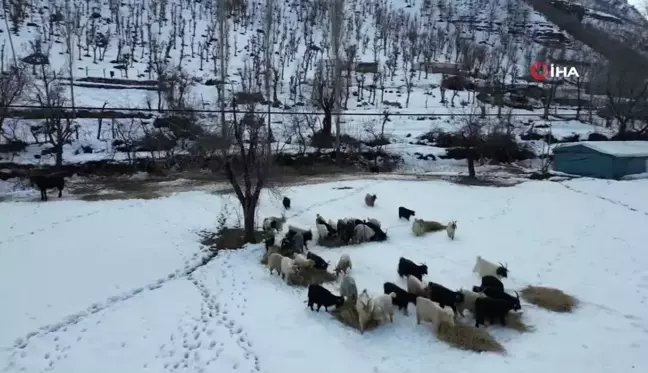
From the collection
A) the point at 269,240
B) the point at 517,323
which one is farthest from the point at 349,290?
the point at 269,240

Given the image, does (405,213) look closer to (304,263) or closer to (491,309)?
(304,263)

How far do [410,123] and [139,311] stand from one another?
Result: 1356 inches

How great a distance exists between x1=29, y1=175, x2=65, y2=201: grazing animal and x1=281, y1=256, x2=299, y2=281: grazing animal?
13890 mm

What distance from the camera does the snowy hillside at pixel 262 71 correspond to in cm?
3200

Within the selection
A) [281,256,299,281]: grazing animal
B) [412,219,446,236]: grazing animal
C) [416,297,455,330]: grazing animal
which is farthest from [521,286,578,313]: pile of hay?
[281,256,299,281]: grazing animal

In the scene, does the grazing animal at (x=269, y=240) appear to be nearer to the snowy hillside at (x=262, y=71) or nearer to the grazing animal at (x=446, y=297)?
the grazing animal at (x=446, y=297)

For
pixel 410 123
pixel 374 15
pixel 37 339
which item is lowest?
pixel 37 339

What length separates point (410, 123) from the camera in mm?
41656

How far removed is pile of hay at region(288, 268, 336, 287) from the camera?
459 inches

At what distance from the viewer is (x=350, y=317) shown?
9.54 meters

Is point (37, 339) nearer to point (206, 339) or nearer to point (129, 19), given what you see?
point (206, 339)

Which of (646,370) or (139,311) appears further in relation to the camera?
(139,311)

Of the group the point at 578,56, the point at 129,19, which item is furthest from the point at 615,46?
the point at 129,19

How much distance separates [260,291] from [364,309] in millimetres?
2901
